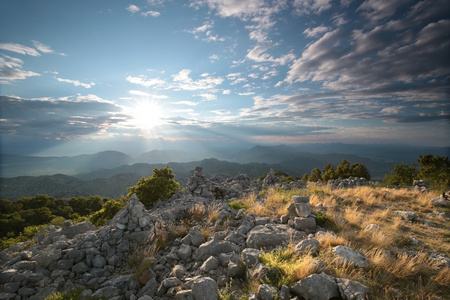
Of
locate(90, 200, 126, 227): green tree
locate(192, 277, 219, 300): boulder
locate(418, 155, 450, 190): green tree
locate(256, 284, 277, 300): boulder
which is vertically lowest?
locate(90, 200, 126, 227): green tree

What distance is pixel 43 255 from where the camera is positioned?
249 inches

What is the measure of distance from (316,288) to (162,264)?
4.60 metres

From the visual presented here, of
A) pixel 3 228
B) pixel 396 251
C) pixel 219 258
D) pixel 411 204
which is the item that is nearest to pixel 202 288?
pixel 219 258

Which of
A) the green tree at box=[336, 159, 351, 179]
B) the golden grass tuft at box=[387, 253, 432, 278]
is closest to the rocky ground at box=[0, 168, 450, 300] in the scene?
the golden grass tuft at box=[387, 253, 432, 278]

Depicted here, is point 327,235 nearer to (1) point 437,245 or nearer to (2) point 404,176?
(1) point 437,245

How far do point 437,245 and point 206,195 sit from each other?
15.5m

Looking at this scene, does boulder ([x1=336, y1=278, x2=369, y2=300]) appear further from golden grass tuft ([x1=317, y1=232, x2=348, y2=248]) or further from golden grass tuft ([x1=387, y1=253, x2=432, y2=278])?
golden grass tuft ([x1=317, y1=232, x2=348, y2=248])

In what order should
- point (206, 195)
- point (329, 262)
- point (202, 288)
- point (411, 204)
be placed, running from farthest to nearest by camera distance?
point (206, 195)
point (411, 204)
point (329, 262)
point (202, 288)

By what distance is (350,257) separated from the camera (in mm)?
5172

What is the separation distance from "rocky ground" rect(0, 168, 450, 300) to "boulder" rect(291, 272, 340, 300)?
0.06 feet

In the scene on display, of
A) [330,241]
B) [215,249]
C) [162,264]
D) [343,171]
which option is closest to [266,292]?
[215,249]

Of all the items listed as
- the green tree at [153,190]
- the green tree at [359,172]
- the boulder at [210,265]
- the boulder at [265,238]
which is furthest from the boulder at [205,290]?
the green tree at [359,172]

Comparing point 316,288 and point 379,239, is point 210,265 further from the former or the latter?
point 379,239

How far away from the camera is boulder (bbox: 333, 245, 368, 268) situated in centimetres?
505
